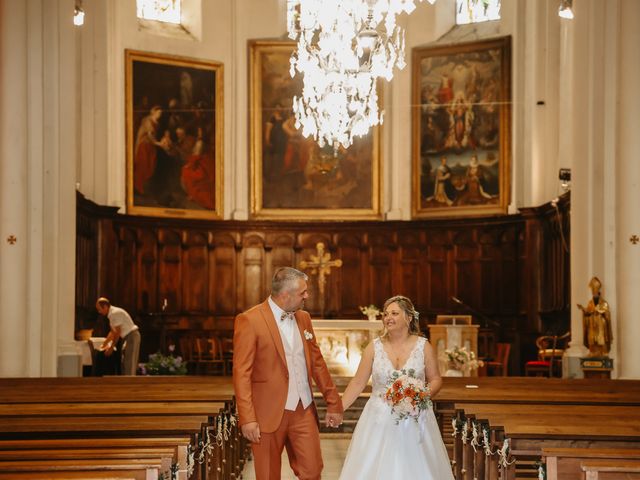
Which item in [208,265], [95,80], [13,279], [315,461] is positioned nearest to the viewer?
[315,461]

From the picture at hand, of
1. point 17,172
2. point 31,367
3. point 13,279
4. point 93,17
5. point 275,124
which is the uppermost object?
point 93,17

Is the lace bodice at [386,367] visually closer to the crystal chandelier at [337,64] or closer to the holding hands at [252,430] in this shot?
the holding hands at [252,430]

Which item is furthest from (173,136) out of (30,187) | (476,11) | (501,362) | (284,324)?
(284,324)

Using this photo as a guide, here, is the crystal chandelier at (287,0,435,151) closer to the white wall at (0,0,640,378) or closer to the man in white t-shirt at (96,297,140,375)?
the white wall at (0,0,640,378)

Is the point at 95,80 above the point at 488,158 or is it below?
above

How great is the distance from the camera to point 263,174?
82.3 feet

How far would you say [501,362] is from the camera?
21.7 meters

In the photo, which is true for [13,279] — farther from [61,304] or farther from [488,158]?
[488,158]

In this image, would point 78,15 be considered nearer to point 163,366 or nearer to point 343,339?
point 163,366

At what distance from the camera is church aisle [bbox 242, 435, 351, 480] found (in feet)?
36.0

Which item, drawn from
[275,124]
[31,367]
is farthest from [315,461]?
[275,124]

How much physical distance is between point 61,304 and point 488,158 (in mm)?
10336

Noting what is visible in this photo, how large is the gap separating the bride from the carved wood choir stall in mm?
13801

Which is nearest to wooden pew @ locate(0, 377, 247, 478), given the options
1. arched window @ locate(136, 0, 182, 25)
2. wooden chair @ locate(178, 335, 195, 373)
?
wooden chair @ locate(178, 335, 195, 373)
